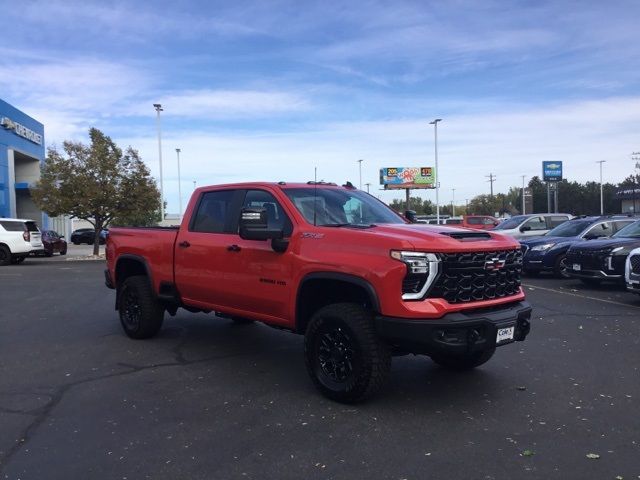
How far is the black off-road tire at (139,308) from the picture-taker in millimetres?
7570

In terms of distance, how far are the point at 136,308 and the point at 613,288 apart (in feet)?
33.9

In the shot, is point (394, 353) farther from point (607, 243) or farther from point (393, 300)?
point (607, 243)

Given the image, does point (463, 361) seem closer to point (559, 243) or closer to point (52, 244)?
point (559, 243)

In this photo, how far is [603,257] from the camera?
1197 cm

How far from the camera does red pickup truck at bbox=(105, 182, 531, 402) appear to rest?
466cm

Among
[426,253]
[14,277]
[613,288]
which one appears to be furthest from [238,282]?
[14,277]

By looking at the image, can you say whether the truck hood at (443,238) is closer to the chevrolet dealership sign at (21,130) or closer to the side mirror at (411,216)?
the side mirror at (411,216)

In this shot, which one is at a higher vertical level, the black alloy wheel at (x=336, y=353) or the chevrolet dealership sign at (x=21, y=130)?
the chevrolet dealership sign at (x=21, y=130)

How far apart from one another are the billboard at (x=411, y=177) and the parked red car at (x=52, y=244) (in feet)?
146

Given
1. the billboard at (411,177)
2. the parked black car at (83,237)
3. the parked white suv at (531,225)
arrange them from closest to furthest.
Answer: the parked white suv at (531,225) < the parked black car at (83,237) < the billboard at (411,177)

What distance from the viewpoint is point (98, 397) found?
17.6 feet

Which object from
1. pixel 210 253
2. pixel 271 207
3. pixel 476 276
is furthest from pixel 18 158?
pixel 476 276

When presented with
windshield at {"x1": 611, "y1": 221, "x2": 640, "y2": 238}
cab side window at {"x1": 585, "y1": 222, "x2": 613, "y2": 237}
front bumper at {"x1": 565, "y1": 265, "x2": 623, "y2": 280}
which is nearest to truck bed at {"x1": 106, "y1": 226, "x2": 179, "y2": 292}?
front bumper at {"x1": 565, "y1": 265, "x2": 623, "y2": 280}

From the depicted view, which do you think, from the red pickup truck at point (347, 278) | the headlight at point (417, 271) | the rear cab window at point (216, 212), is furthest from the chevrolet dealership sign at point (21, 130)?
the headlight at point (417, 271)
